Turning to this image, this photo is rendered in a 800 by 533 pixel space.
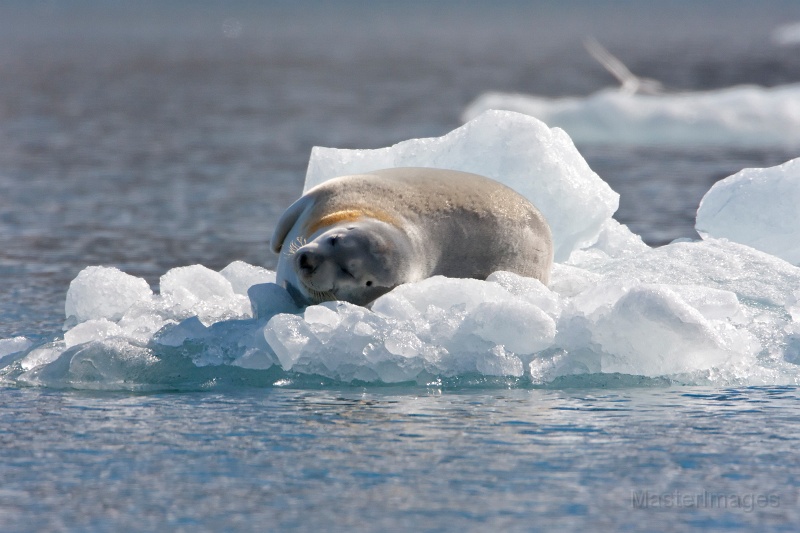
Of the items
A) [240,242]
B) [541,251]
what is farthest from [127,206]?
[541,251]

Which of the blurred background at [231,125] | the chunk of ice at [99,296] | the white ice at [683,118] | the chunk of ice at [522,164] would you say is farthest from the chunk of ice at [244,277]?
the white ice at [683,118]

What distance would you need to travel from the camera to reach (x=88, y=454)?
5.06 meters

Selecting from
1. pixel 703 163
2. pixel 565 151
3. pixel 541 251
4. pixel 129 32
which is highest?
pixel 129 32

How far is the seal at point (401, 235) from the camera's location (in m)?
6.50

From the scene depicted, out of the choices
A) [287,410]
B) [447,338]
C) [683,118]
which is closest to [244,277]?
[447,338]

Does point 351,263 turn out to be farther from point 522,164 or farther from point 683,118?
point 683,118

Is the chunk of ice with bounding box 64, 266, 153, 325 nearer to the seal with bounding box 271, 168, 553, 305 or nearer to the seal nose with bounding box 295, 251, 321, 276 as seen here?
the seal with bounding box 271, 168, 553, 305

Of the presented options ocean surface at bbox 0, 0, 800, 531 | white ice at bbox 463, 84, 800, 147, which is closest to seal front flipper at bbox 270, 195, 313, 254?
ocean surface at bbox 0, 0, 800, 531

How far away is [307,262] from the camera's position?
21.1 feet

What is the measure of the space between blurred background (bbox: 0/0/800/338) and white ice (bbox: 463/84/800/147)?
1.40 feet

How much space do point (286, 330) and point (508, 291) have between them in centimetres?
116

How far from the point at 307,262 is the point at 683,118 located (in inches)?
543

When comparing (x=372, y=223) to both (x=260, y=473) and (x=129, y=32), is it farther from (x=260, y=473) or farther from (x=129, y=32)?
(x=129, y=32)

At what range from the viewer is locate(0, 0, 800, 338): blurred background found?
38.2 feet
